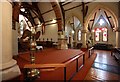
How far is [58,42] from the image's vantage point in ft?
37.0

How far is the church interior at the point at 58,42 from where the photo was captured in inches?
94.5

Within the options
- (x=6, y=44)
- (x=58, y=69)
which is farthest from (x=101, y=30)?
(x=6, y=44)

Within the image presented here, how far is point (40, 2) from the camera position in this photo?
49.1 feet

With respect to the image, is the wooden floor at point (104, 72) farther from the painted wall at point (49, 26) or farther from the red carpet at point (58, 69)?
the painted wall at point (49, 26)

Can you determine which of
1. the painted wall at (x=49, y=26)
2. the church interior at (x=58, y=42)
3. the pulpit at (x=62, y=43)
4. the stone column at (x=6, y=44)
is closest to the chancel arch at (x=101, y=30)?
the church interior at (x=58, y=42)

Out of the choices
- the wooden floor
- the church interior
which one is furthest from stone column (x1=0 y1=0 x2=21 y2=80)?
the wooden floor

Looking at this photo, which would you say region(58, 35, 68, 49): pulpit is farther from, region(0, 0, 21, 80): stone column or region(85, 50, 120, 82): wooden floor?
region(0, 0, 21, 80): stone column

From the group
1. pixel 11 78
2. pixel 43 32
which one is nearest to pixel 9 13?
pixel 11 78

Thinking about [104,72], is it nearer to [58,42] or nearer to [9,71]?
[9,71]

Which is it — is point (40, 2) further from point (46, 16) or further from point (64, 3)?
point (64, 3)

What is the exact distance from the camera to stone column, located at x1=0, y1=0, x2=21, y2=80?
2.11 metres

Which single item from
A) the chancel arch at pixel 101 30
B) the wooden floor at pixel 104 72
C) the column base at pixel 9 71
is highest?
the chancel arch at pixel 101 30

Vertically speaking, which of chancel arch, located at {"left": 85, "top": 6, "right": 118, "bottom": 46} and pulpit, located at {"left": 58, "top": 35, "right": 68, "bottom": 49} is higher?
chancel arch, located at {"left": 85, "top": 6, "right": 118, "bottom": 46}

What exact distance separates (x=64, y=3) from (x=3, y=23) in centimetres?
1108
